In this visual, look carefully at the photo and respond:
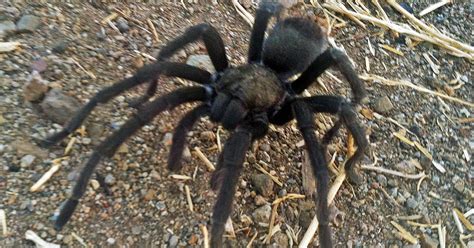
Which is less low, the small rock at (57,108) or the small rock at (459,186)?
the small rock at (459,186)

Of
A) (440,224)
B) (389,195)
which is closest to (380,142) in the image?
(389,195)

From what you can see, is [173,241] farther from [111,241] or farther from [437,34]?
[437,34]

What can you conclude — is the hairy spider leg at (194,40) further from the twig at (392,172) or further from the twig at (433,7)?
the twig at (433,7)

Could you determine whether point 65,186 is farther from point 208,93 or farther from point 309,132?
point 309,132

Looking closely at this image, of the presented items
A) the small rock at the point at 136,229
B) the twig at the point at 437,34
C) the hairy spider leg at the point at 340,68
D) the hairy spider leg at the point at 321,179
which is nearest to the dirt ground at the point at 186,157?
the small rock at the point at 136,229

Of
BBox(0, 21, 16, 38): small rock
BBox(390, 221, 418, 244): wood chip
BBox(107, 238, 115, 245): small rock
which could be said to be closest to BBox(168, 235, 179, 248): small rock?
BBox(107, 238, 115, 245): small rock

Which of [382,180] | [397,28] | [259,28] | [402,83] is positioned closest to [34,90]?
[259,28]
